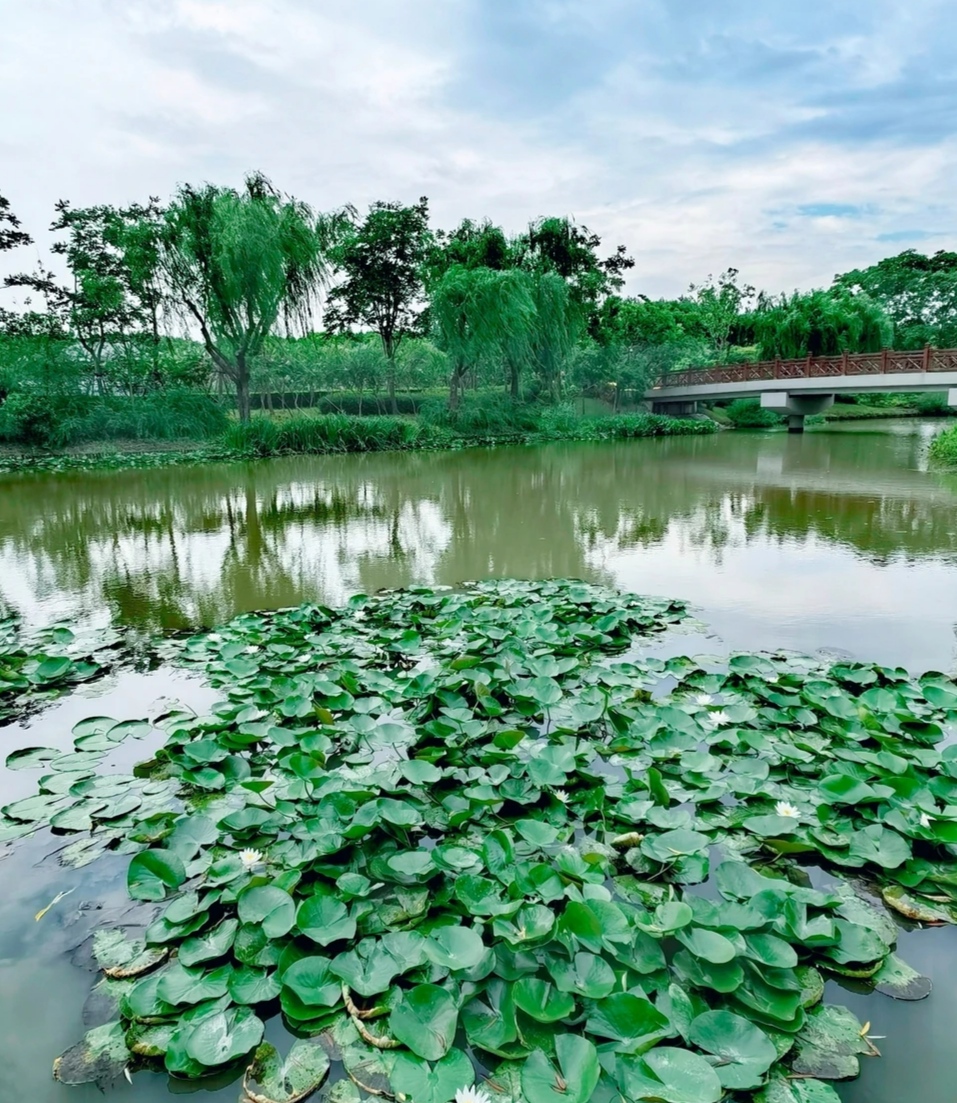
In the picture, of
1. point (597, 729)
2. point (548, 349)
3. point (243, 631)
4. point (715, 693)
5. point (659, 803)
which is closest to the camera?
point (659, 803)

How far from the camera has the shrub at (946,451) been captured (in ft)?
32.3

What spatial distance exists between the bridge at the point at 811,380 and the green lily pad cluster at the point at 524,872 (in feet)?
50.0

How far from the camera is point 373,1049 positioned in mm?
1112

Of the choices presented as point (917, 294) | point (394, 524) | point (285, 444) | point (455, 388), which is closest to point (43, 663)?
point (394, 524)

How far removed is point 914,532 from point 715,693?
3.98 metres

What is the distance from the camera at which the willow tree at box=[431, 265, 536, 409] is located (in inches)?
600

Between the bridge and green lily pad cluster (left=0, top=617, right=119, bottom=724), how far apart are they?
636 inches

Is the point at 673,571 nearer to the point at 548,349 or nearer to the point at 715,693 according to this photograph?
the point at 715,693

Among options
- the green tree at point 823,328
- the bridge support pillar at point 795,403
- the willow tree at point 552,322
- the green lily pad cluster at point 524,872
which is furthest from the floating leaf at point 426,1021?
the green tree at point 823,328

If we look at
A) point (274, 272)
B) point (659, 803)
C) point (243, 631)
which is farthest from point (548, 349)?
point (659, 803)

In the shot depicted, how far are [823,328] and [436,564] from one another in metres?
21.2

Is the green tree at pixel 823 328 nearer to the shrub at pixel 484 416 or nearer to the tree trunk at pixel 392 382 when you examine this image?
the shrub at pixel 484 416

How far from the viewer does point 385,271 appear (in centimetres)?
1836

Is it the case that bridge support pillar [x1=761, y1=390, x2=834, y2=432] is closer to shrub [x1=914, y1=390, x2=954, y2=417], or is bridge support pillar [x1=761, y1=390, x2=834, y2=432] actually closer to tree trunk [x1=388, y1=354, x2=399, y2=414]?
shrub [x1=914, y1=390, x2=954, y2=417]
